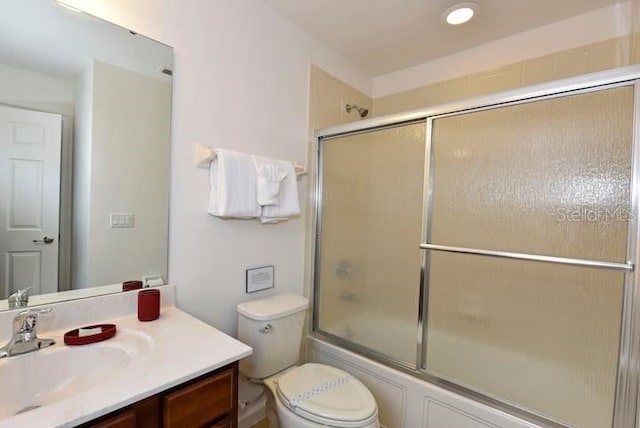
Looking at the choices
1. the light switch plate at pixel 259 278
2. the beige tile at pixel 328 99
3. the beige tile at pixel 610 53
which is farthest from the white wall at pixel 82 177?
the beige tile at pixel 610 53

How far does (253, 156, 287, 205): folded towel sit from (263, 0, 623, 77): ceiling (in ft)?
2.92

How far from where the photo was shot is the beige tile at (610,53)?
1.58 meters

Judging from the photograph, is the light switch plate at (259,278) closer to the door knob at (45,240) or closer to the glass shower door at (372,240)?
the glass shower door at (372,240)

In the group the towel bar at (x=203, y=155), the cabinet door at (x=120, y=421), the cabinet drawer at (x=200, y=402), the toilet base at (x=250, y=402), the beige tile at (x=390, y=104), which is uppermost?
the beige tile at (x=390, y=104)

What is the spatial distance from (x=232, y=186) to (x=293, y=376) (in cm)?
93

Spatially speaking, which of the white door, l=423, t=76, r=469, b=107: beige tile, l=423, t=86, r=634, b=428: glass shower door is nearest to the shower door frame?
l=423, t=86, r=634, b=428: glass shower door

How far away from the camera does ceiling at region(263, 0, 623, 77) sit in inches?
63.4

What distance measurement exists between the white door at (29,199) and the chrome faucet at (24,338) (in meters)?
0.15

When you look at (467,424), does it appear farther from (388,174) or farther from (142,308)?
(142,308)

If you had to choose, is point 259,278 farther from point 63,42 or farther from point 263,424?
point 63,42

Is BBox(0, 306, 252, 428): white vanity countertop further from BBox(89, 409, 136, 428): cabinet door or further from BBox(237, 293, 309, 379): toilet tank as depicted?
BBox(237, 293, 309, 379): toilet tank

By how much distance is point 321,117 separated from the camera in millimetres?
2057

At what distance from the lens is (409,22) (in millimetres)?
1767

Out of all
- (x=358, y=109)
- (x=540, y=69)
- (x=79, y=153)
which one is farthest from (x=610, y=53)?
(x=79, y=153)
